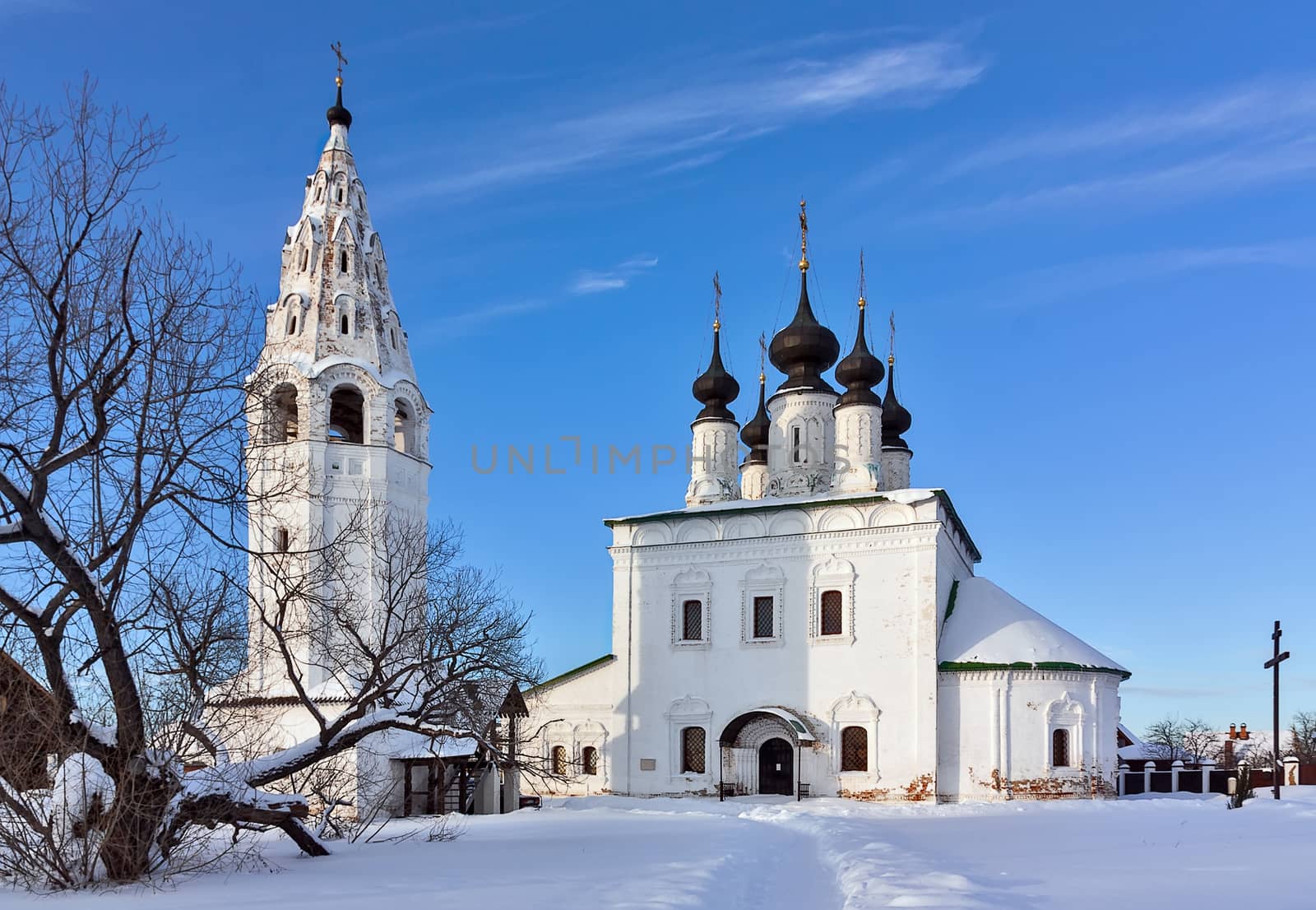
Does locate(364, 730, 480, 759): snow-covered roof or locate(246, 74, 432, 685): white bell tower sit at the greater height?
locate(246, 74, 432, 685): white bell tower

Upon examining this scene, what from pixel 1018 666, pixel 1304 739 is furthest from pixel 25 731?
pixel 1304 739

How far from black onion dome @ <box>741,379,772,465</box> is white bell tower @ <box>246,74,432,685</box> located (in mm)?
11431

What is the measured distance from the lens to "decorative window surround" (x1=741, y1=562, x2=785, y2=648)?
22.9m

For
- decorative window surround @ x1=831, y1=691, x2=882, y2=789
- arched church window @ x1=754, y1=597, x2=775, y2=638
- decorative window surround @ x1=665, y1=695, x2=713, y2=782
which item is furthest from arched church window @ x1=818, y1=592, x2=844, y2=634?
decorative window surround @ x1=665, y1=695, x2=713, y2=782

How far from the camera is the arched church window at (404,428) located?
23141 millimetres

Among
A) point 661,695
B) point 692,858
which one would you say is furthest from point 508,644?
point 692,858

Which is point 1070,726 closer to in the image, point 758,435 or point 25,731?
point 758,435

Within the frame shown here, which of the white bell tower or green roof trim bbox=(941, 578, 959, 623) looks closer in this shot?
the white bell tower

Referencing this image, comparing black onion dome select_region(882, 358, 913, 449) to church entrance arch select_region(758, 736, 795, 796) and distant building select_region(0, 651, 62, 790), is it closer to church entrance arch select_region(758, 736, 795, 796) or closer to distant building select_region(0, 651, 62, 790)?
church entrance arch select_region(758, 736, 795, 796)

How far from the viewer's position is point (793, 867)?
10.9 meters

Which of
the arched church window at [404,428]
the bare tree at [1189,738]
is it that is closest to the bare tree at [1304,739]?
the bare tree at [1189,738]

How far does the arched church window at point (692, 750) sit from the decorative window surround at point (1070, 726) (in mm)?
6390

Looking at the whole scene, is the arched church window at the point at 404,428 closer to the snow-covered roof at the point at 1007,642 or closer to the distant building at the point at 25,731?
the snow-covered roof at the point at 1007,642

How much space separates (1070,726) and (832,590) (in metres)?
4.93
